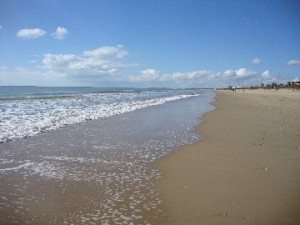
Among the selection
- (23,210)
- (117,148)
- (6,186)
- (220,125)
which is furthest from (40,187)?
(220,125)

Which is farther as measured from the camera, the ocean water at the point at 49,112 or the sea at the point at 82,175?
the ocean water at the point at 49,112

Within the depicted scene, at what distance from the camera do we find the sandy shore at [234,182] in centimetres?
476

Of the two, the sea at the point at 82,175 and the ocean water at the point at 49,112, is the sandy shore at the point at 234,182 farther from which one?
the ocean water at the point at 49,112

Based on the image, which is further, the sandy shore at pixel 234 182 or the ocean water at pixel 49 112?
the ocean water at pixel 49 112

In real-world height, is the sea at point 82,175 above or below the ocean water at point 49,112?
below

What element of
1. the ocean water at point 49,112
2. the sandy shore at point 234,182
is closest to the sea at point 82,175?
the sandy shore at point 234,182

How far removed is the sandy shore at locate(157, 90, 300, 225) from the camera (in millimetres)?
4762

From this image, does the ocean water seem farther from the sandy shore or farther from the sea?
the sandy shore

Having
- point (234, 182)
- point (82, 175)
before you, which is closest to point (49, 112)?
point (82, 175)

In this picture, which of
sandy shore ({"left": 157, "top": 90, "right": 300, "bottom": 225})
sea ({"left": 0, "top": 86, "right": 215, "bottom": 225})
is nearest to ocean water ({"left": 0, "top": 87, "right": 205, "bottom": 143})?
sea ({"left": 0, "top": 86, "right": 215, "bottom": 225})

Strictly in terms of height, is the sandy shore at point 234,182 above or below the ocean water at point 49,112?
below

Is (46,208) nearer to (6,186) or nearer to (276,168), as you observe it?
(6,186)

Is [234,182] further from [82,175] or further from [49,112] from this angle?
[49,112]

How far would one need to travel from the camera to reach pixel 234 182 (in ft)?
20.7
